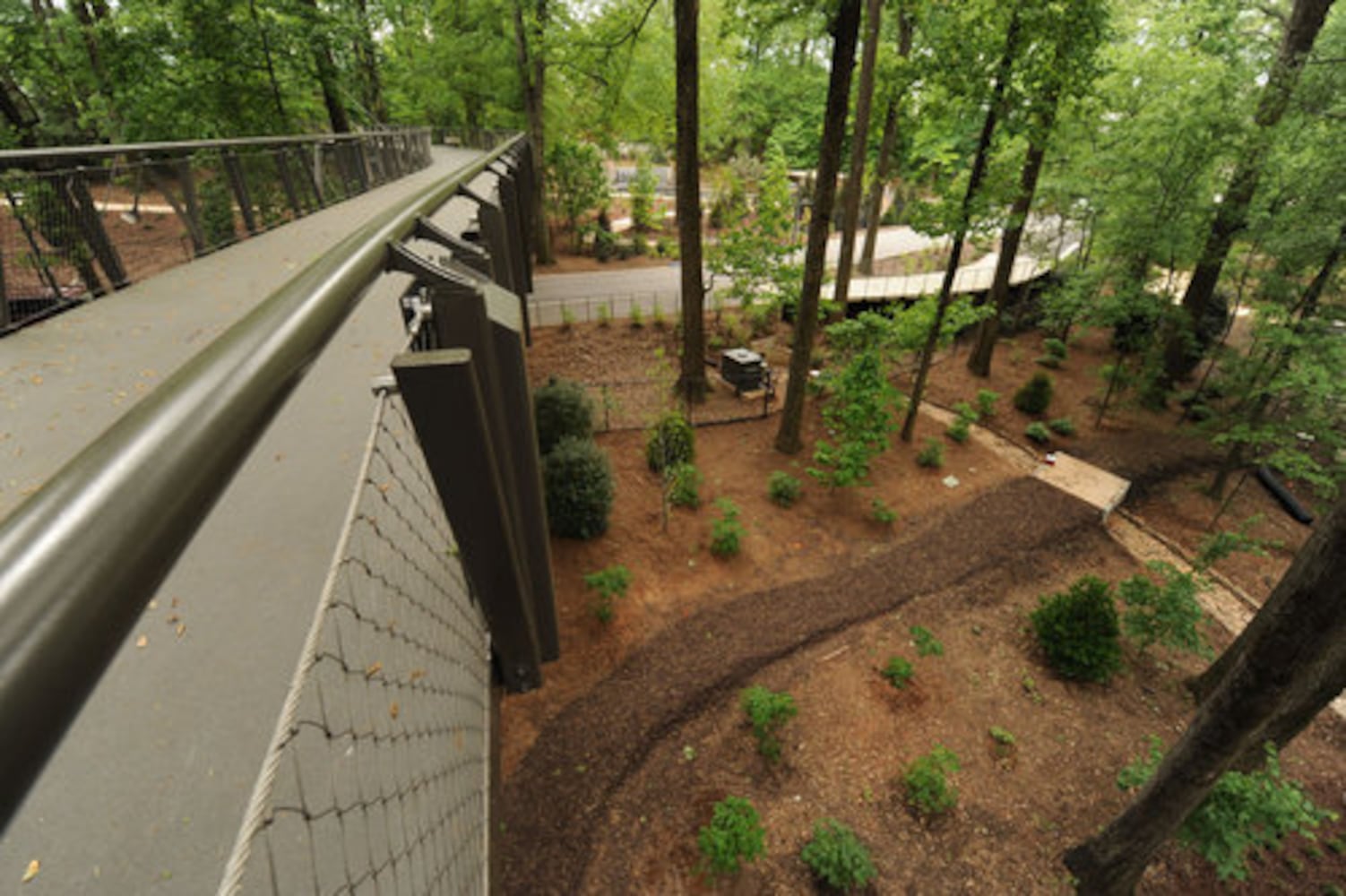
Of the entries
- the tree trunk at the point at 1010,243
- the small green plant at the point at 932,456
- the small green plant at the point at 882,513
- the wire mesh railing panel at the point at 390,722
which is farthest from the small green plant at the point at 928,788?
A: the tree trunk at the point at 1010,243

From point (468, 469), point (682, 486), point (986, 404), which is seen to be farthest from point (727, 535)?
point (986, 404)

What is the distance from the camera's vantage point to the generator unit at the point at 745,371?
517 inches

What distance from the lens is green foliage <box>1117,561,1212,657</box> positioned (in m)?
7.10

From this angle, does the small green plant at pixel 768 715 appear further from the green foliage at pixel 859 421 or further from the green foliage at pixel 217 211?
the green foliage at pixel 217 211

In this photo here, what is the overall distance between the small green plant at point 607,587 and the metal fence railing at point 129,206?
560cm

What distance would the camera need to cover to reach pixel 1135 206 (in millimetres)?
11898

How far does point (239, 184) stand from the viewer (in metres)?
7.11

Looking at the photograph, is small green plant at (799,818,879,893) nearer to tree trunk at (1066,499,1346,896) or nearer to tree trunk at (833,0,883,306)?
tree trunk at (1066,499,1346,896)

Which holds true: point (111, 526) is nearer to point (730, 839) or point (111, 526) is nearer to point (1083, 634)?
point (730, 839)

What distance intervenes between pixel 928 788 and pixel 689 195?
9.97 meters

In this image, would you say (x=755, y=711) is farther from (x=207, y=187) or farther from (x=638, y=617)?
(x=207, y=187)

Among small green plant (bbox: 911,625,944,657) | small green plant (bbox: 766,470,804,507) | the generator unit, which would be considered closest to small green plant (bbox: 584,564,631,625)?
small green plant (bbox: 766,470,804,507)

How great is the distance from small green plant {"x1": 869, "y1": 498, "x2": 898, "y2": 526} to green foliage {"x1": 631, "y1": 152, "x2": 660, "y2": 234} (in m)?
22.1

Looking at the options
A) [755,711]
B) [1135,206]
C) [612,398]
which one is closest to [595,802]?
[755,711]
